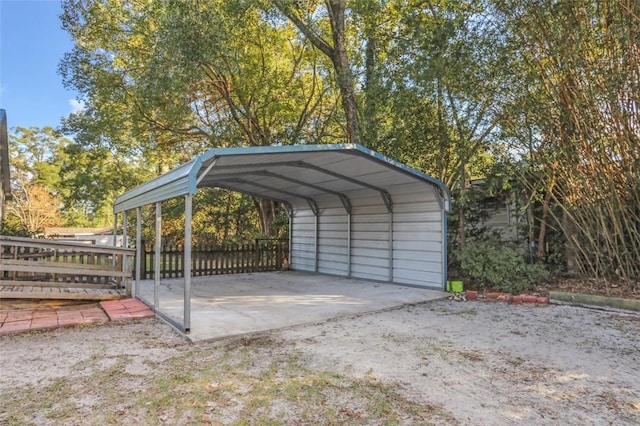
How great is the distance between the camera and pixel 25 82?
18656 millimetres

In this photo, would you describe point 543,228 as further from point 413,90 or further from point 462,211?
point 413,90

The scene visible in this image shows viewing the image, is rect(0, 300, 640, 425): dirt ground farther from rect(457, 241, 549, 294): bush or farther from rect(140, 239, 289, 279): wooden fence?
rect(140, 239, 289, 279): wooden fence

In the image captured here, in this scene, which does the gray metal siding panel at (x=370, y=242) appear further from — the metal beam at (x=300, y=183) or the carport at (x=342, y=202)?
the metal beam at (x=300, y=183)

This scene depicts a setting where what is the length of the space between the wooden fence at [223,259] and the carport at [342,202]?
764 millimetres

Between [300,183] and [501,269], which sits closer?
[501,269]

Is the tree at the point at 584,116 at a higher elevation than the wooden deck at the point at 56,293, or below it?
higher

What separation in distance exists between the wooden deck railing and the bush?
6.08 m

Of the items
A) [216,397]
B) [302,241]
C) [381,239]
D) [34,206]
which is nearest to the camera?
[216,397]

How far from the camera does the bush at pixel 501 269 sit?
6675 mm

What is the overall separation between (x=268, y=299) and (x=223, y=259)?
12.6 feet

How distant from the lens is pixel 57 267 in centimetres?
589

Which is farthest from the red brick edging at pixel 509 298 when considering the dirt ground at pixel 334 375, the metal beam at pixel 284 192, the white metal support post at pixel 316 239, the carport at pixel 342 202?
the metal beam at pixel 284 192

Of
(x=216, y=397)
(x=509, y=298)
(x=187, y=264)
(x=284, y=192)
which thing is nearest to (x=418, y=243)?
(x=509, y=298)

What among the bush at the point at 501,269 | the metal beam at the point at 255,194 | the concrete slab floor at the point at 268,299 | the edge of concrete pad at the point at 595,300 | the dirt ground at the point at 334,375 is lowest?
the concrete slab floor at the point at 268,299
